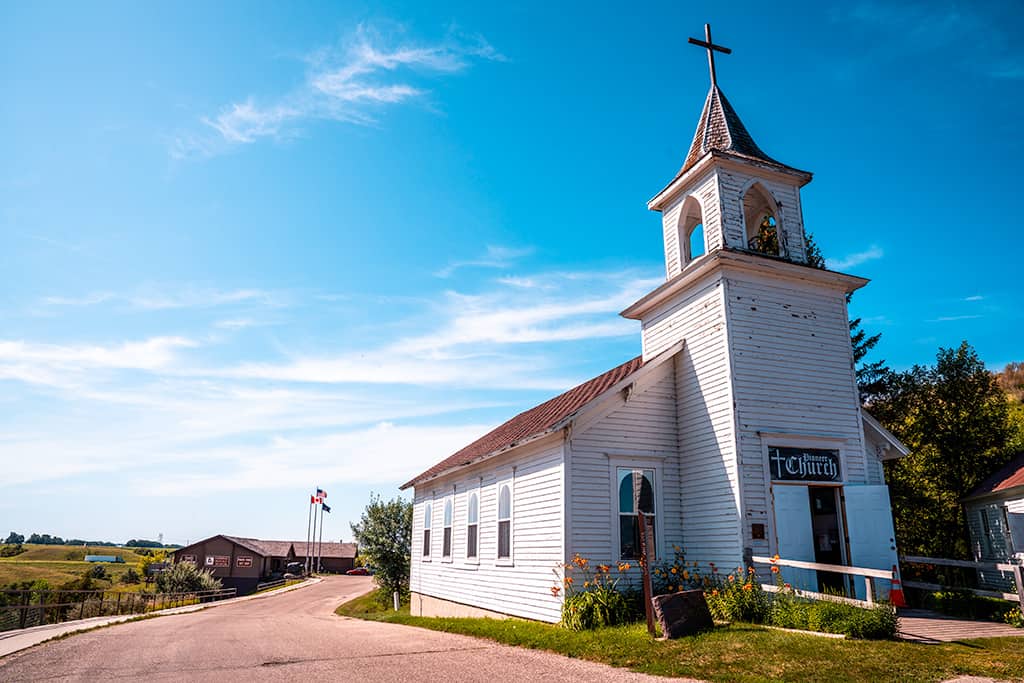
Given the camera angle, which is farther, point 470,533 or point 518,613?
point 470,533

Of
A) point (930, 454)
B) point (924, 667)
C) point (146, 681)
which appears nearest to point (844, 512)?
point (924, 667)

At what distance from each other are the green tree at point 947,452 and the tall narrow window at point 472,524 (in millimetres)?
15526

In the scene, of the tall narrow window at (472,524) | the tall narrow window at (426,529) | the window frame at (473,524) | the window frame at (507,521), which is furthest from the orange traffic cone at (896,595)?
the tall narrow window at (426,529)

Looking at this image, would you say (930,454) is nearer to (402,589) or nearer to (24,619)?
(402,589)

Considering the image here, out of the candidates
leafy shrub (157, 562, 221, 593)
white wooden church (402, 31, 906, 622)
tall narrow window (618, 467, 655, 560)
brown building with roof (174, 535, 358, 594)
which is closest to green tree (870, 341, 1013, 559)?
white wooden church (402, 31, 906, 622)

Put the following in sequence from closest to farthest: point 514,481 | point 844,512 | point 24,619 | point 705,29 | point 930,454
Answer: point 844,512
point 514,481
point 705,29
point 24,619
point 930,454

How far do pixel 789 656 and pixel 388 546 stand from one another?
30.6 m

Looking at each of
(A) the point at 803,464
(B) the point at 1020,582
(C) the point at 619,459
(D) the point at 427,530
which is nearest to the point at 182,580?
(D) the point at 427,530

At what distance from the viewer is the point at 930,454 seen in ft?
76.7

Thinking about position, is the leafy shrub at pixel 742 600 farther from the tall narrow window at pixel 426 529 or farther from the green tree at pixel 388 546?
the green tree at pixel 388 546

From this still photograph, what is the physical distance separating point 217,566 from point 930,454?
6392 cm

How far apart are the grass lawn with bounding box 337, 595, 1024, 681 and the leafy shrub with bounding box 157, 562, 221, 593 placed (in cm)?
4737

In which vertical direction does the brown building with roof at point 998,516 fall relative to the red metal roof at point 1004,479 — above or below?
below

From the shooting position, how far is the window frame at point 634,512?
48.2 ft
